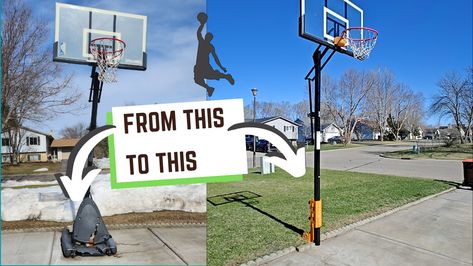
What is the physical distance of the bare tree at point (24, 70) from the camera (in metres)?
1.98

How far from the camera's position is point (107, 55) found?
7.09ft

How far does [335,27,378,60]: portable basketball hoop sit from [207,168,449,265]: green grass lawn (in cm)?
205

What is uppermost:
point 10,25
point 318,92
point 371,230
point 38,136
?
point 10,25

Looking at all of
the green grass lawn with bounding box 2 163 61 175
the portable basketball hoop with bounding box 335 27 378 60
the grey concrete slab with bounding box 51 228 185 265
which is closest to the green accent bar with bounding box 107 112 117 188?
the green grass lawn with bounding box 2 163 61 175

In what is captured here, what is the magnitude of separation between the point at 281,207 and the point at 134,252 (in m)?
2.60

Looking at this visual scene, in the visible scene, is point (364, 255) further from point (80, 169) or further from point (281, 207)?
point (80, 169)

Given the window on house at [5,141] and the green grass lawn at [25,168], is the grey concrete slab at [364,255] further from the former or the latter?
the window on house at [5,141]

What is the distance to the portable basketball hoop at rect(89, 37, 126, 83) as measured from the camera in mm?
2145

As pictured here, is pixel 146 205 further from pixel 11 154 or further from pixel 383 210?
pixel 383 210

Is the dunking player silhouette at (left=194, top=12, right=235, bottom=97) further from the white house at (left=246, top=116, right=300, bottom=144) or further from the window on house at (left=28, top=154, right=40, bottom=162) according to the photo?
the window on house at (left=28, top=154, right=40, bottom=162)

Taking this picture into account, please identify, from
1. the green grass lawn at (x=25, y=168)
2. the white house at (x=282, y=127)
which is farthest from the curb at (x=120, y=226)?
the white house at (x=282, y=127)

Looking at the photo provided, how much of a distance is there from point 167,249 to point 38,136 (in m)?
1.32

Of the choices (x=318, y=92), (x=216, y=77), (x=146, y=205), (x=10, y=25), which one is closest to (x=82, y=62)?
(x=10, y=25)

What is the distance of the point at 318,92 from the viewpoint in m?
2.85
